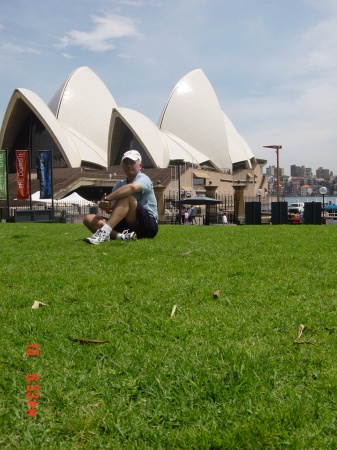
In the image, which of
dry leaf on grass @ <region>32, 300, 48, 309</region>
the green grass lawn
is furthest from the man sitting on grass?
dry leaf on grass @ <region>32, 300, 48, 309</region>

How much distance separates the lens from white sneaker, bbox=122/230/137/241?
4.62 meters

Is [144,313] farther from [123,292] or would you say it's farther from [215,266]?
[215,266]

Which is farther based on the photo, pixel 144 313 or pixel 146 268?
pixel 146 268

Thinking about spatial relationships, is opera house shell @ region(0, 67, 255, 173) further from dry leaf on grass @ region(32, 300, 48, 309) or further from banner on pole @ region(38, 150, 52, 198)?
dry leaf on grass @ region(32, 300, 48, 309)

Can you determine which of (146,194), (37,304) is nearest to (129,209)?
(146,194)

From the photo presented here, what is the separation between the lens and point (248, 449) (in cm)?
102

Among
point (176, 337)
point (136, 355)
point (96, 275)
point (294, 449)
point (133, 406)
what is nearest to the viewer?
point (294, 449)

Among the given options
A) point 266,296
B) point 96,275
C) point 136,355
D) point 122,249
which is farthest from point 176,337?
point 122,249

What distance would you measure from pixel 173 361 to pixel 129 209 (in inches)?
129

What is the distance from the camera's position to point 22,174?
64.7 ft

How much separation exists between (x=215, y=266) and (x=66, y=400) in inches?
77.4

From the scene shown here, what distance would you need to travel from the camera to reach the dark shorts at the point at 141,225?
471 cm

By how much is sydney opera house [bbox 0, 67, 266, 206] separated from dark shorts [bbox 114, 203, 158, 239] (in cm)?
3505

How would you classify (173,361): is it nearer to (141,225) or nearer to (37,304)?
(37,304)
